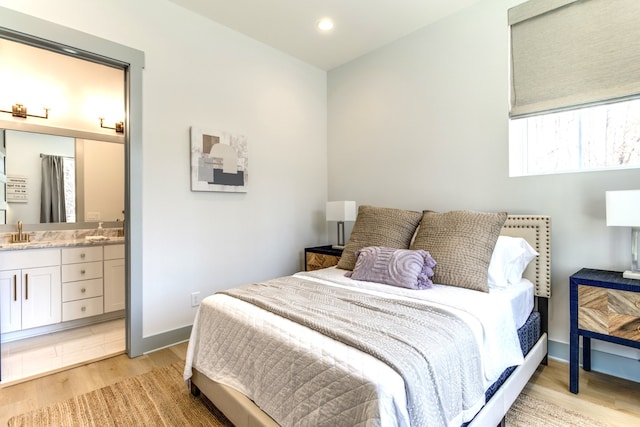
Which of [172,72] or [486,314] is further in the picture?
[172,72]

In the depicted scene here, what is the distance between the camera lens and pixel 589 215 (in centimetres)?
215

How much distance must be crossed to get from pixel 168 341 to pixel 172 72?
7.51 ft

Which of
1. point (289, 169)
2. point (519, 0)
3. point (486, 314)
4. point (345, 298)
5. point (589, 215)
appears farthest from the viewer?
point (289, 169)

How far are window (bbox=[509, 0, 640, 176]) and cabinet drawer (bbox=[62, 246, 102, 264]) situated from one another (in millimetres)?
3999

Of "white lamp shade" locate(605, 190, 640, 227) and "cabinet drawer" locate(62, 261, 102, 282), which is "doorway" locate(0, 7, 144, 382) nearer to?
"cabinet drawer" locate(62, 261, 102, 282)

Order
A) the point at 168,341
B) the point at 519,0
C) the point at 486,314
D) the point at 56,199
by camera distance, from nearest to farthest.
→ the point at 486,314 → the point at 519,0 → the point at 168,341 → the point at 56,199

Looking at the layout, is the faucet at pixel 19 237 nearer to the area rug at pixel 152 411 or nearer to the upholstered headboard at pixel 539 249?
the area rug at pixel 152 411

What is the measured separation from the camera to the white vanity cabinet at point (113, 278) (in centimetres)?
328

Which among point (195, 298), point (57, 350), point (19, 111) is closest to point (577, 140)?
point (195, 298)

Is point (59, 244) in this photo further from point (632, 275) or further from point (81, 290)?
point (632, 275)

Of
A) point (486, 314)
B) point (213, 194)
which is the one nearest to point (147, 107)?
point (213, 194)

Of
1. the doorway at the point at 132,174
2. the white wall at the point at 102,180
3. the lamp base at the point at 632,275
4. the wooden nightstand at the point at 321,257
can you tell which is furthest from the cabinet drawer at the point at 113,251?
the lamp base at the point at 632,275

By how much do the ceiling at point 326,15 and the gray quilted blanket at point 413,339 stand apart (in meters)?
2.42

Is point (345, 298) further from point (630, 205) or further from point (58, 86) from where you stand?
point (58, 86)
